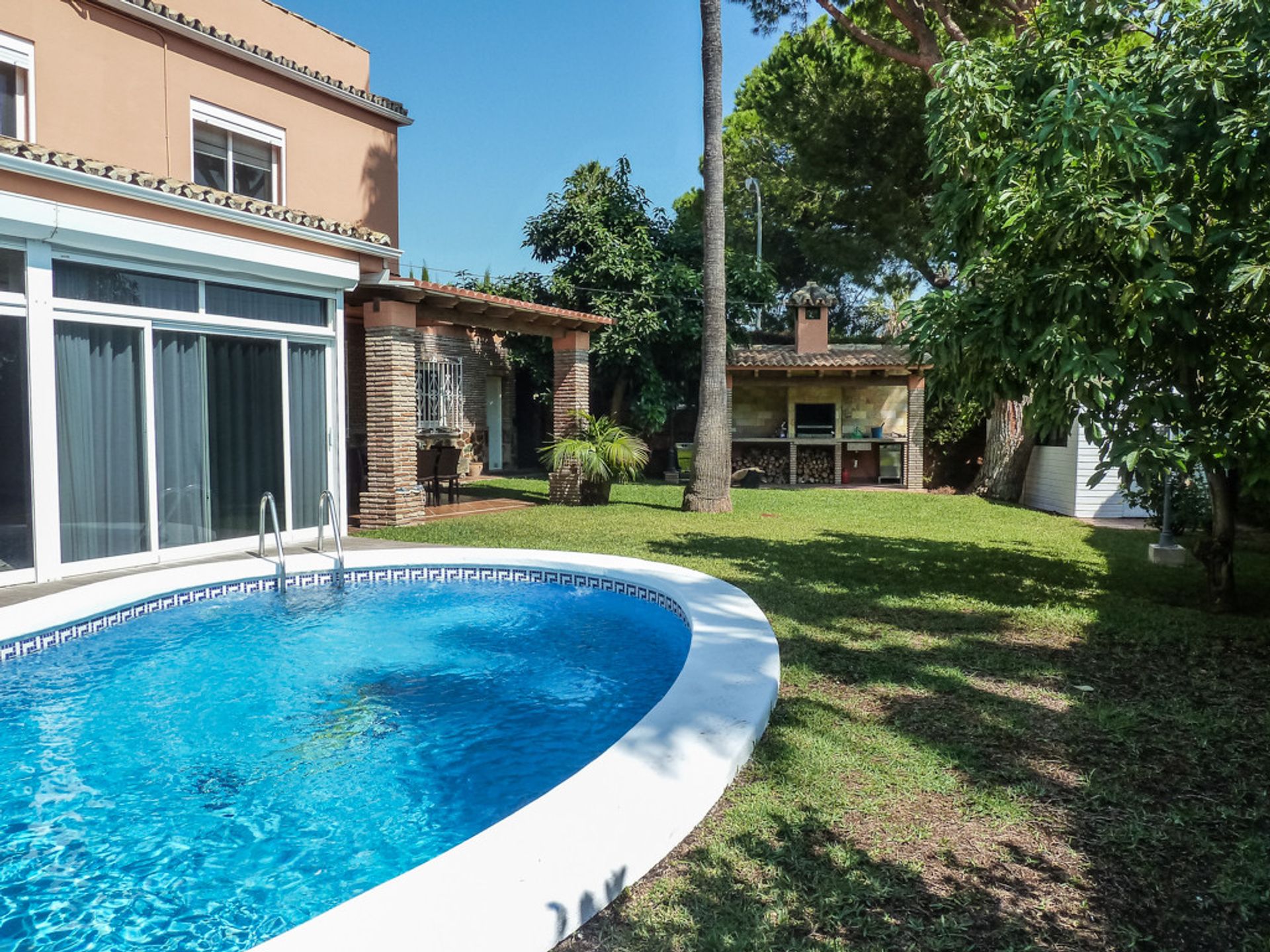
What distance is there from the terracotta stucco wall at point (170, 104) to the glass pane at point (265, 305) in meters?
2.64

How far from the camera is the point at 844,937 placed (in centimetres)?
245

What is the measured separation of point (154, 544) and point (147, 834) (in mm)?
5549

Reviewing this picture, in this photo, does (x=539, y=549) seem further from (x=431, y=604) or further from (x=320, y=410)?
(x=320, y=410)

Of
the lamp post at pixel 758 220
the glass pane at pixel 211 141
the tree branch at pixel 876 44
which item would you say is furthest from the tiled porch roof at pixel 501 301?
the lamp post at pixel 758 220

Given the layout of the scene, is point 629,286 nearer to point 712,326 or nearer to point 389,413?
point 712,326

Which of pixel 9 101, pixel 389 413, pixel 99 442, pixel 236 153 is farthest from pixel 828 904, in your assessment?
pixel 236 153

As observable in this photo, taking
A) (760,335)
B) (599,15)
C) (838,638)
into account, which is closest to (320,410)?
(838,638)

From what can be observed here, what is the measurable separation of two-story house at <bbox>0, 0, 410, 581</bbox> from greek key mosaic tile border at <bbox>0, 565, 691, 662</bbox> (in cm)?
109

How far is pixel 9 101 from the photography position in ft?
30.4

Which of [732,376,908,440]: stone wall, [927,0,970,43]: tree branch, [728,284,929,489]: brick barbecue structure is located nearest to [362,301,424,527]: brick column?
[927,0,970,43]: tree branch

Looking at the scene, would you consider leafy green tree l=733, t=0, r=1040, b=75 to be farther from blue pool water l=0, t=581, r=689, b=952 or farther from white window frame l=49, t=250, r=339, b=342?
blue pool water l=0, t=581, r=689, b=952

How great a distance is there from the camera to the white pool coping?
237cm

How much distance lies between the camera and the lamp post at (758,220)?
2330 centimetres

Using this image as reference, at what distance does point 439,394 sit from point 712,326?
780 centimetres
